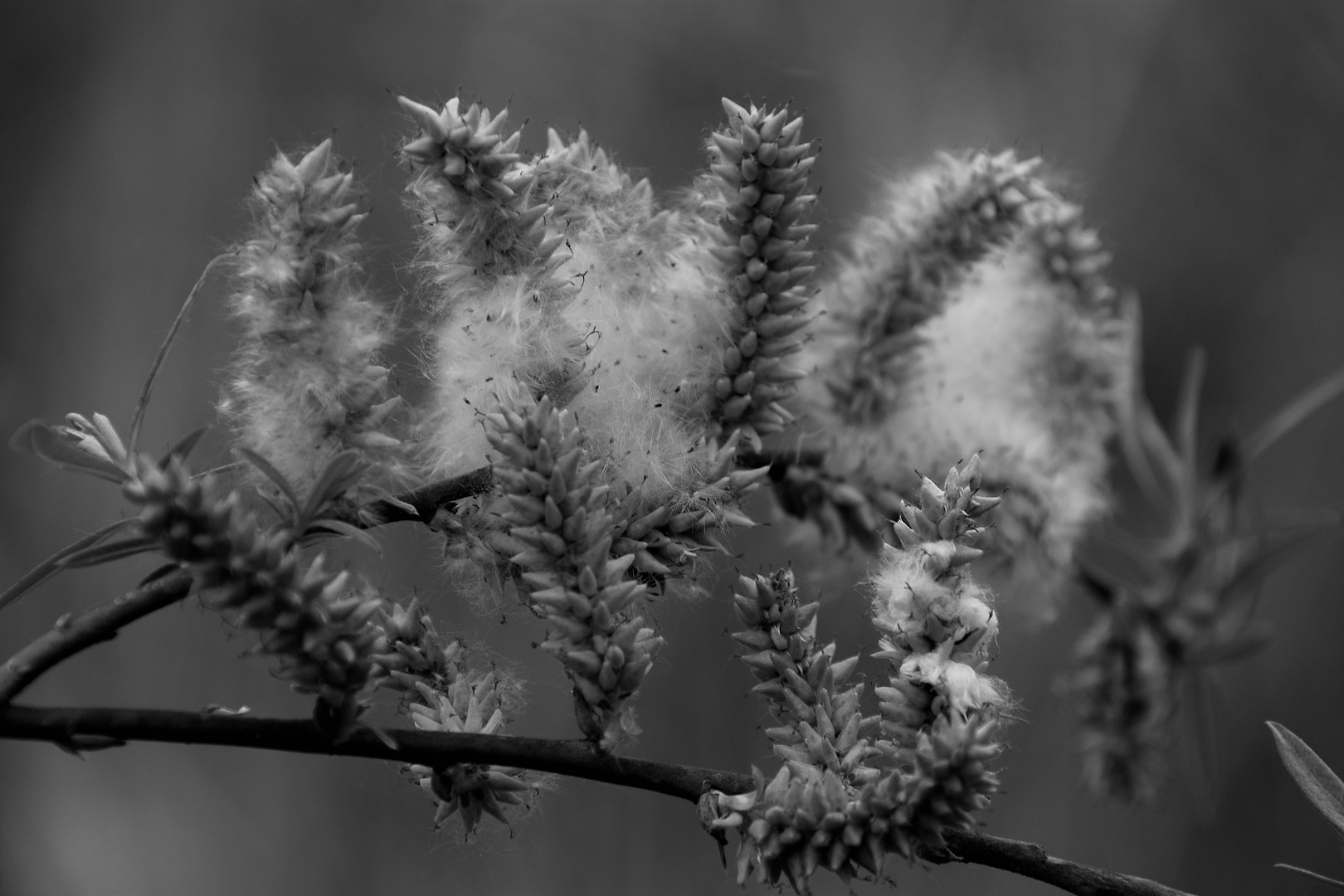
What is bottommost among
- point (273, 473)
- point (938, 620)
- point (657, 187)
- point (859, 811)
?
point (859, 811)

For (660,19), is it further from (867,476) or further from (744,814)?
(744,814)

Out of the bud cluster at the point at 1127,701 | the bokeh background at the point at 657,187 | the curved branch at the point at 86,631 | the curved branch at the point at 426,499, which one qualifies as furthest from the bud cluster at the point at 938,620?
the bokeh background at the point at 657,187

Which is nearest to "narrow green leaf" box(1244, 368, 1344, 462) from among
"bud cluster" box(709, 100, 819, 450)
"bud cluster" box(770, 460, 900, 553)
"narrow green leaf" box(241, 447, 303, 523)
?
"bud cluster" box(770, 460, 900, 553)

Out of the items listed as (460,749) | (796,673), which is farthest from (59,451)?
(796,673)

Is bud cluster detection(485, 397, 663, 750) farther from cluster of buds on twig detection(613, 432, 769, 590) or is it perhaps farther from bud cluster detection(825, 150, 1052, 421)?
bud cluster detection(825, 150, 1052, 421)

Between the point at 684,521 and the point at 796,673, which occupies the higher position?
the point at 684,521

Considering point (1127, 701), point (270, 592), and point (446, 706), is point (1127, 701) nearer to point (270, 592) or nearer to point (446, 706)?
point (446, 706)

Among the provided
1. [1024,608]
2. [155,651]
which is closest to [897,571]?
[1024,608]
